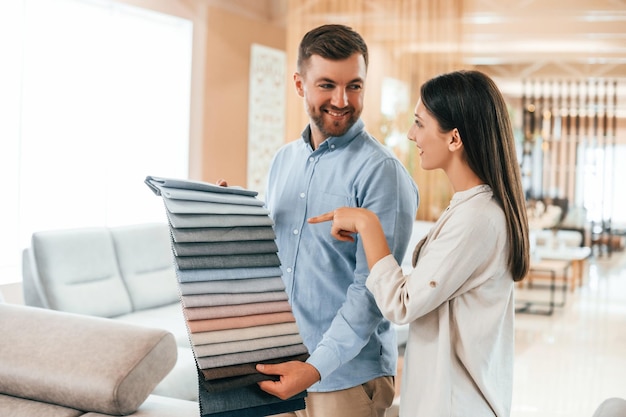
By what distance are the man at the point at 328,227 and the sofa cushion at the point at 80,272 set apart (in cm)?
248

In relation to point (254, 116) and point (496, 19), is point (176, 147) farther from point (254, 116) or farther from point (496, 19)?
point (496, 19)

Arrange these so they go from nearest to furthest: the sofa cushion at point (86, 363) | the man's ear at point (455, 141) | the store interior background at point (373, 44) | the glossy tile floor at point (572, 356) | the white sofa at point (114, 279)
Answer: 1. the man's ear at point (455, 141)
2. the sofa cushion at point (86, 363)
3. the white sofa at point (114, 279)
4. the glossy tile floor at point (572, 356)
5. the store interior background at point (373, 44)

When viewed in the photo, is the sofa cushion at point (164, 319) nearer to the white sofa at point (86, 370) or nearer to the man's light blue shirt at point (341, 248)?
the white sofa at point (86, 370)

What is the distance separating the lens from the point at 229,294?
134cm

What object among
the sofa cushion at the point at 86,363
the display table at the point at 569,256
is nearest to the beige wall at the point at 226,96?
the display table at the point at 569,256

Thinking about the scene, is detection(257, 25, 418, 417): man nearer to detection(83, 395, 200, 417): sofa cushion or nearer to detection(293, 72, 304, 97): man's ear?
detection(293, 72, 304, 97): man's ear

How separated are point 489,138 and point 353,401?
0.63 meters

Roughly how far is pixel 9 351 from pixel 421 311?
123cm

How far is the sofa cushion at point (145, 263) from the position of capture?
4402 millimetres

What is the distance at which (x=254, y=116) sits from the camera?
7113 millimetres

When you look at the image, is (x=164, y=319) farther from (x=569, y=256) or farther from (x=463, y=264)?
(x=569, y=256)

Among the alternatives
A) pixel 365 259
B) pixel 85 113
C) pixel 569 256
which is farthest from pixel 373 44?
pixel 365 259

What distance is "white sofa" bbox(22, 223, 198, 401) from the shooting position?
152 inches

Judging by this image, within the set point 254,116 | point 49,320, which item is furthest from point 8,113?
point 49,320
